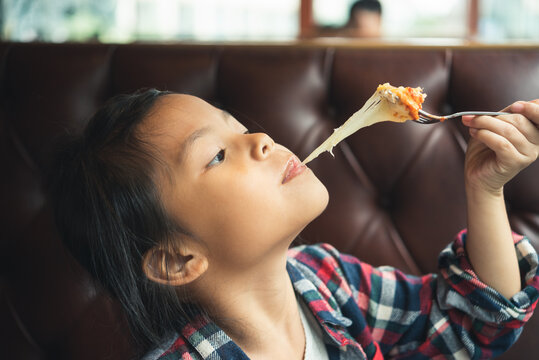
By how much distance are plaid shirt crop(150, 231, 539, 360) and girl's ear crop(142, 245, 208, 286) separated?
85 millimetres

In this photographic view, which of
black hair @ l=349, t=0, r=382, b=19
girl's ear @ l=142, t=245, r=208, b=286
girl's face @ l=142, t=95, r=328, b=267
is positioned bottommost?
girl's ear @ l=142, t=245, r=208, b=286

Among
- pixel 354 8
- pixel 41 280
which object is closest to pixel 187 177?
pixel 41 280

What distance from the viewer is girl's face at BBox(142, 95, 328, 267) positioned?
81cm

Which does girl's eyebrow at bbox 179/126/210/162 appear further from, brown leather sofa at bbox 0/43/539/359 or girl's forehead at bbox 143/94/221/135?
brown leather sofa at bbox 0/43/539/359

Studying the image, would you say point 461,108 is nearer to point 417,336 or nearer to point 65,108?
point 417,336

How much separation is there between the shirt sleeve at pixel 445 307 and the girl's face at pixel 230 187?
30cm

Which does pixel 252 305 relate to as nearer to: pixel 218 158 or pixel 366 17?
pixel 218 158

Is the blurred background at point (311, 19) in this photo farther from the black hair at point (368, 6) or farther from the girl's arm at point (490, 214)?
the girl's arm at point (490, 214)

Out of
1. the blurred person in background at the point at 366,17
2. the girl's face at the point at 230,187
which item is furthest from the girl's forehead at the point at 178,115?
the blurred person in background at the point at 366,17

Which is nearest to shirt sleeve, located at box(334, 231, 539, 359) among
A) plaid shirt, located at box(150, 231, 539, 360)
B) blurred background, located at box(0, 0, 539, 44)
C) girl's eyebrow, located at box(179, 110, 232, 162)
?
plaid shirt, located at box(150, 231, 539, 360)

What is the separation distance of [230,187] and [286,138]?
42 cm

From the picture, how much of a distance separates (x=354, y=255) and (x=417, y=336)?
23 cm

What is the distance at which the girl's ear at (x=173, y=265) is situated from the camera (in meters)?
0.85

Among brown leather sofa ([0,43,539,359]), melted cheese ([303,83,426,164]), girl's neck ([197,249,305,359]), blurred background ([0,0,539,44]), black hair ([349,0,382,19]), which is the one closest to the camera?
melted cheese ([303,83,426,164])
